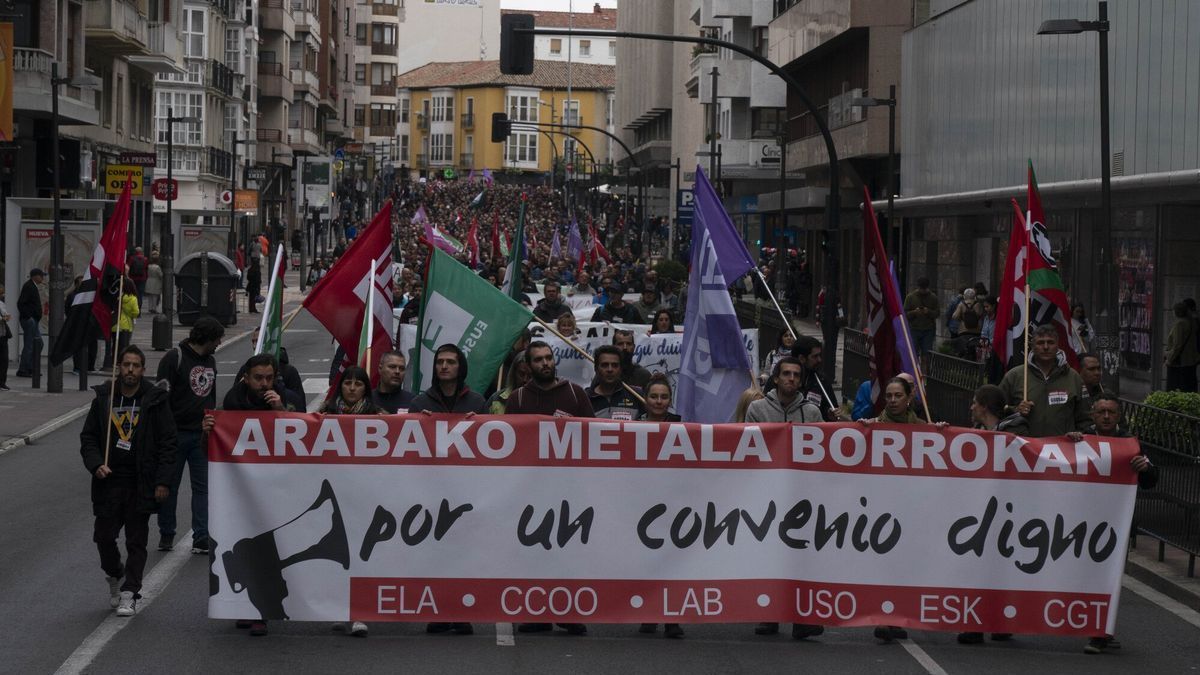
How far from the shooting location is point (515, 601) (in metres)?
10.1

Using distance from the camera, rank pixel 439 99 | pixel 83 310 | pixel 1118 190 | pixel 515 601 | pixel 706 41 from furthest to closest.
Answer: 1. pixel 439 99
2. pixel 1118 190
3. pixel 706 41
4. pixel 83 310
5. pixel 515 601

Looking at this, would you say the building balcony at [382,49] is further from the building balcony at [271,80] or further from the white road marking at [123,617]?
the white road marking at [123,617]

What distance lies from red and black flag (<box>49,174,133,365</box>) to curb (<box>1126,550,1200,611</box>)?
9179 mm

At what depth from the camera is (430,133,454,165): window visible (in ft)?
618

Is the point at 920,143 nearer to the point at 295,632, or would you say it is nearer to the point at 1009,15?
the point at 1009,15

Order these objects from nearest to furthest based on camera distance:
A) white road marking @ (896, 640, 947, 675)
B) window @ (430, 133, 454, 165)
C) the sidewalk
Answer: white road marking @ (896, 640, 947, 675) < the sidewalk < window @ (430, 133, 454, 165)

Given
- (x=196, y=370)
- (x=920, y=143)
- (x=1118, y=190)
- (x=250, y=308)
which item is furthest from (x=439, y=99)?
(x=196, y=370)

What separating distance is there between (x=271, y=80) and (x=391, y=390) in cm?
7721

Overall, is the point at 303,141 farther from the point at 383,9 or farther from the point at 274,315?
the point at 274,315

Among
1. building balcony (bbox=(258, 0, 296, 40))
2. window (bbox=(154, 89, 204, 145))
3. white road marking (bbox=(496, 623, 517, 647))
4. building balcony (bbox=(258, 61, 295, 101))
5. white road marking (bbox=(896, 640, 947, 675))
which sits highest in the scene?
building balcony (bbox=(258, 0, 296, 40))

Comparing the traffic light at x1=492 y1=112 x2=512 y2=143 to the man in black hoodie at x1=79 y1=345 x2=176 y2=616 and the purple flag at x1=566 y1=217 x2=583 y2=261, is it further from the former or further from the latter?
the man in black hoodie at x1=79 y1=345 x2=176 y2=616

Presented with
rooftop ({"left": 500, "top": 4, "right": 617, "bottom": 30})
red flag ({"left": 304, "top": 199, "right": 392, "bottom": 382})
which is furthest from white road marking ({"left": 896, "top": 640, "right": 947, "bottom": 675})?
rooftop ({"left": 500, "top": 4, "right": 617, "bottom": 30})

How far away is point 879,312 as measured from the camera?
1270 centimetres

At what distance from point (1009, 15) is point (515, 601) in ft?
83.6
